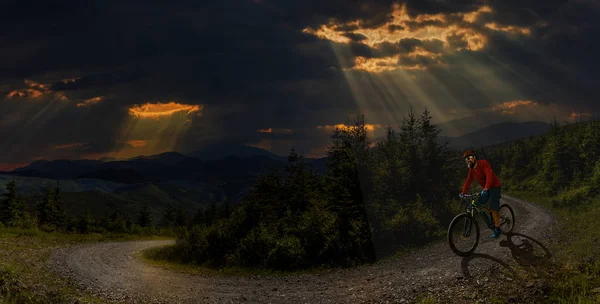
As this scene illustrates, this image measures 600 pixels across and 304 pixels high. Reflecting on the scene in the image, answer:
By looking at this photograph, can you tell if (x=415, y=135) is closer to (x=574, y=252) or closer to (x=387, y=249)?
(x=387, y=249)

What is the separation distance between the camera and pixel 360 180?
23906 millimetres

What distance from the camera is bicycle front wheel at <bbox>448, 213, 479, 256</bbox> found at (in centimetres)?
1426

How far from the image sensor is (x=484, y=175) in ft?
46.3

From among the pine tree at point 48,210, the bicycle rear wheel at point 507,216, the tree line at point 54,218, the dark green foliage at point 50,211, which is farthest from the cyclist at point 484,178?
the pine tree at point 48,210

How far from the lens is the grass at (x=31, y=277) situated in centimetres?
1701

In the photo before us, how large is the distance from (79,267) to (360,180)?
61.5 feet

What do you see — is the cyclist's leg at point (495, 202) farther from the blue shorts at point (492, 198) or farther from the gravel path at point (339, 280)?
the gravel path at point (339, 280)

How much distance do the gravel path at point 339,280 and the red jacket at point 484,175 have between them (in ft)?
8.81

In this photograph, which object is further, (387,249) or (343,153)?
(343,153)

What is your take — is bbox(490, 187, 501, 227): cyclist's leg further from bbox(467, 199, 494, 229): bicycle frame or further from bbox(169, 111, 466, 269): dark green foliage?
bbox(169, 111, 466, 269): dark green foliage

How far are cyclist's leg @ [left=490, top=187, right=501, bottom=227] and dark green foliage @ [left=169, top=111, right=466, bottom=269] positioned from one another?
6842 mm

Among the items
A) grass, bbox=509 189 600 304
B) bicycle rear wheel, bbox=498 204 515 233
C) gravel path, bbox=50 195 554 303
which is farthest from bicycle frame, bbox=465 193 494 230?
grass, bbox=509 189 600 304

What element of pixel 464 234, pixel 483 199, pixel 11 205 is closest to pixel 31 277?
pixel 464 234

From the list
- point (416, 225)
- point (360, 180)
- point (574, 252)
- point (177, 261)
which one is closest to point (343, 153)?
point (360, 180)
